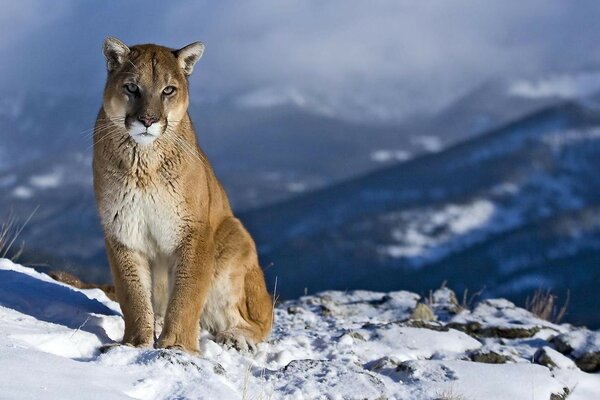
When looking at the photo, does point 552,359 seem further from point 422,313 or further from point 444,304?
point 444,304

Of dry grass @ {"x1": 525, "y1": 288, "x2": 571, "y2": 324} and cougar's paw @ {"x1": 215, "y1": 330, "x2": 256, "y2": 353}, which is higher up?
dry grass @ {"x1": 525, "y1": 288, "x2": 571, "y2": 324}

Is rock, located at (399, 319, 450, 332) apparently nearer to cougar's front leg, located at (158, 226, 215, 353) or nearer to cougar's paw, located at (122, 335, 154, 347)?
cougar's front leg, located at (158, 226, 215, 353)

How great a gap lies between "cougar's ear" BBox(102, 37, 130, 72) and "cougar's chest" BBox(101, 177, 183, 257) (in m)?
1.18

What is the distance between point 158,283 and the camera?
9.62m

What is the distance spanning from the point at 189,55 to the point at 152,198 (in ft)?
5.11

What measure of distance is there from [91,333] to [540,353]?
537cm

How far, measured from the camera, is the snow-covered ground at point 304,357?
736cm

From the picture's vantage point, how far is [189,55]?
977 cm

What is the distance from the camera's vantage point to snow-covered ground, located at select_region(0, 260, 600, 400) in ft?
24.1

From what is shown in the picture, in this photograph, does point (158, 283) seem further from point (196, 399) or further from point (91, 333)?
point (196, 399)

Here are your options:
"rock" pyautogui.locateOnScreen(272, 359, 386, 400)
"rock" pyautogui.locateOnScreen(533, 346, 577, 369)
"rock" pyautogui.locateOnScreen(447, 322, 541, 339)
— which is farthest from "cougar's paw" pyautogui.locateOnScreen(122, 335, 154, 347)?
"rock" pyautogui.locateOnScreen(447, 322, 541, 339)

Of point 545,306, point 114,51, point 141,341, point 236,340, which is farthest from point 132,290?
point 545,306

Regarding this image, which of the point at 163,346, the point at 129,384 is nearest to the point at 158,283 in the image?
the point at 163,346

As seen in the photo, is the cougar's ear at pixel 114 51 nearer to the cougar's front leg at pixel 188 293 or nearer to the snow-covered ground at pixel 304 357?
the cougar's front leg at pixel 188 293
